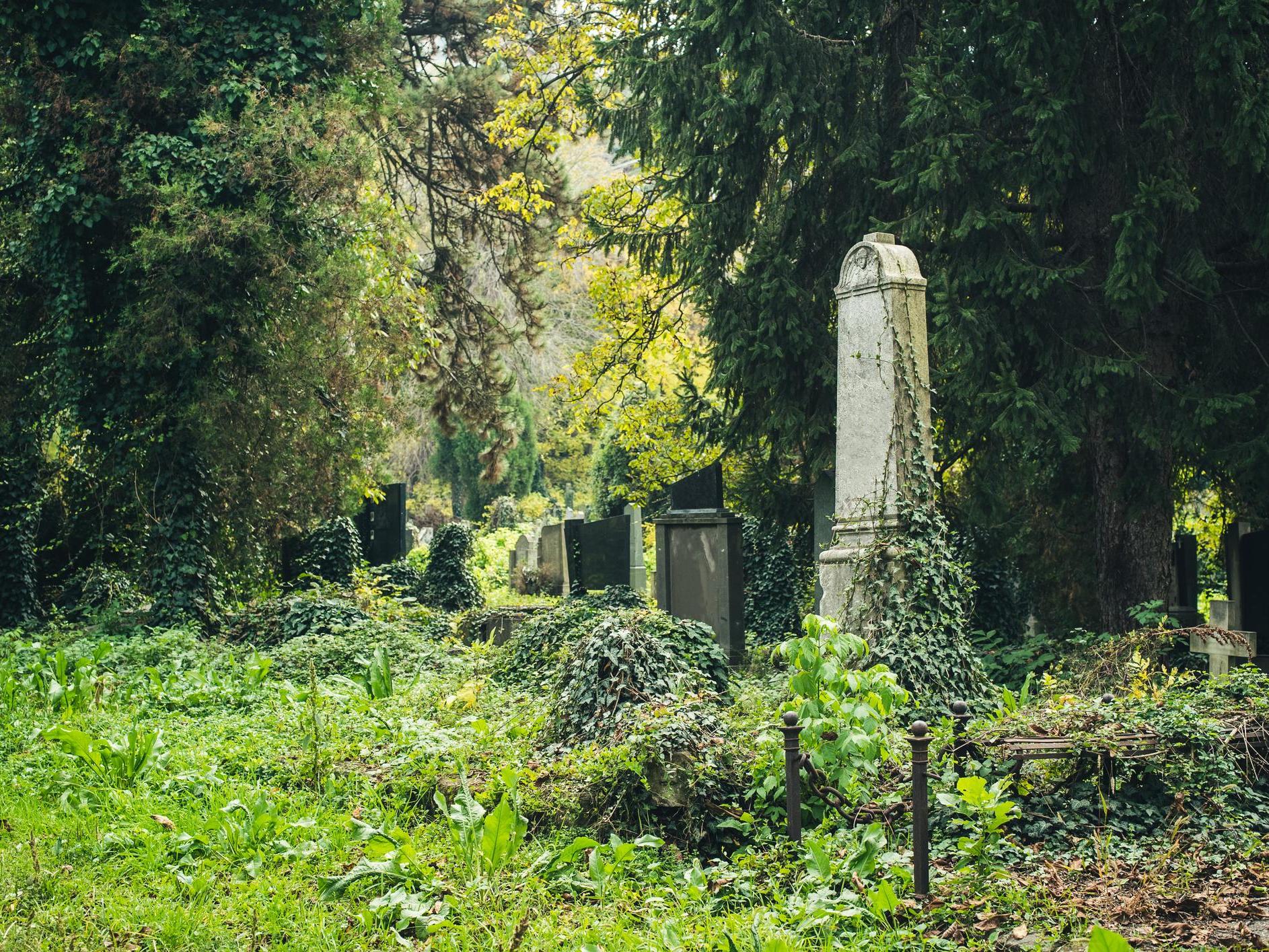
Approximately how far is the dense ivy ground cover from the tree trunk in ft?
12.7

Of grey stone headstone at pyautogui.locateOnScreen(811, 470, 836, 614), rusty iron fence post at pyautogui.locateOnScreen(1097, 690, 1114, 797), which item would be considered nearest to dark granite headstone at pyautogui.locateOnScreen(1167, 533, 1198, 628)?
grey stone headstone at pyautogui.locateOnScreen(811, 470, 836, 614)

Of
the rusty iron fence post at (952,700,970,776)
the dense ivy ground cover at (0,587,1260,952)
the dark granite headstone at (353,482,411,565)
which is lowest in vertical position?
the dense ivy ground cover at (0,587,1260,952)

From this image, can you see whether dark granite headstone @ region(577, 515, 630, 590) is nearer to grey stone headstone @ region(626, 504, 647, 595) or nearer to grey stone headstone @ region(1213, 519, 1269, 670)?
grey stone headstone @ region(626, 504, 647, 595)

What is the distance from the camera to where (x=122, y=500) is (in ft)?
42.3

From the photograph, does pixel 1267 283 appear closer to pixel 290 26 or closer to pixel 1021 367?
pixel 1021 367

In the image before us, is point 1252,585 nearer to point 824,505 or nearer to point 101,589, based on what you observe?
point 824,505

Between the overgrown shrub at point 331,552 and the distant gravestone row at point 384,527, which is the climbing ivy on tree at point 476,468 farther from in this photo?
the overgrown shrub at point 331,552

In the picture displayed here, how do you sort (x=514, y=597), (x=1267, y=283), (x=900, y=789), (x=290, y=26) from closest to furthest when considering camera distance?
(x=900, y=789) → (x=1267, y=283) → (x=290, y=26) → (x=514, y=597)

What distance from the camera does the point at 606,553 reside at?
16.2 m

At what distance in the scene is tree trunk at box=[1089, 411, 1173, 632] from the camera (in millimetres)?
9812

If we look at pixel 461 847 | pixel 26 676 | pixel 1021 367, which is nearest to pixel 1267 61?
pixel 1021 367

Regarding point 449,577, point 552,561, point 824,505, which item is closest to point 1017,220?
point 824,505

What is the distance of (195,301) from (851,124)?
6703mm

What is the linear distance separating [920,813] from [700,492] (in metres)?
7.81
